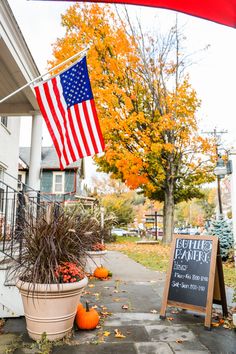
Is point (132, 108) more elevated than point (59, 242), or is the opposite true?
point (132, 108)

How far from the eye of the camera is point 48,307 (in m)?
3.22

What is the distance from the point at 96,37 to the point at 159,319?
12357 mm

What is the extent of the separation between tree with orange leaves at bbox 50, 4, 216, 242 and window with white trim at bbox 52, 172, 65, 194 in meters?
10.2

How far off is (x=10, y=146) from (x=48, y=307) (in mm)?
7922

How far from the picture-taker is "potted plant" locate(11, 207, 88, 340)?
127 inches

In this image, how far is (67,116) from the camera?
467cm

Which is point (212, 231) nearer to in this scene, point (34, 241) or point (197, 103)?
point (197, 103)

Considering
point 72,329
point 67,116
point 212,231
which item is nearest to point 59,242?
point 72,329

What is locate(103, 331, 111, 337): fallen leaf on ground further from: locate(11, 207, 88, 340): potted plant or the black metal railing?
the black metal railing

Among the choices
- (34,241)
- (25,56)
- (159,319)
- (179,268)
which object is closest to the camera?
(34,241)

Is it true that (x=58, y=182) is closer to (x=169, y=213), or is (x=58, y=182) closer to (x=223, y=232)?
(x=169, y=213)

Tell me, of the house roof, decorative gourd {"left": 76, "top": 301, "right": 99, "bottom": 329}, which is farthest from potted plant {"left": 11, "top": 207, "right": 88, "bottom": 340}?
the house roof

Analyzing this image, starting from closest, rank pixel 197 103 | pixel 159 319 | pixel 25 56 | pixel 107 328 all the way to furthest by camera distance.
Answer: pixel 107 328
pixel 159 319
pixel 25 56
pixel 197 103

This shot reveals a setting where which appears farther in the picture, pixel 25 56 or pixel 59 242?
pixel 25 56
